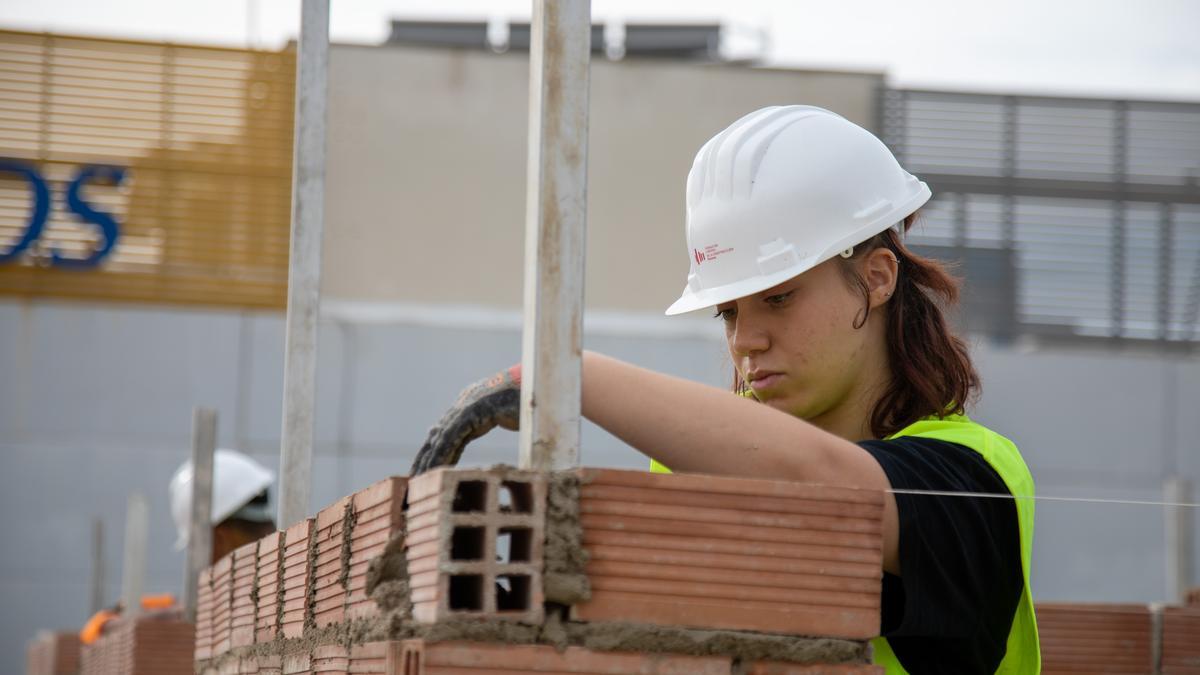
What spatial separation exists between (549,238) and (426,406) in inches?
581

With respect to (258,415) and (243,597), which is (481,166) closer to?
(258,415)

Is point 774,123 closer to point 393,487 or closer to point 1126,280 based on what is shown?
point 393,487

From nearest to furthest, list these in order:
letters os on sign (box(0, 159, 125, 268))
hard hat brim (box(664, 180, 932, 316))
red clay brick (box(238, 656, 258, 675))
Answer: hard hat brim (box(664, 180, 932, 316)) → red clay brick (box(238, 656, 258, 675)) → letters os on sign (box(0, 159, 125, 268))

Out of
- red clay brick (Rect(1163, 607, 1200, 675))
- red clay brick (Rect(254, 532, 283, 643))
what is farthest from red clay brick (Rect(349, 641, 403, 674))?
red clay brick (Rect(1163, 607, 1200, 675))

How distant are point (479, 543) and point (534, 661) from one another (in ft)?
0.48

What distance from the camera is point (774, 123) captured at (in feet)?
8.09

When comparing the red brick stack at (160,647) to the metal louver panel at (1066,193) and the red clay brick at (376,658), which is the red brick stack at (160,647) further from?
the metal louver panel at (1066,193)

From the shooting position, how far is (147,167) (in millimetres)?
17125

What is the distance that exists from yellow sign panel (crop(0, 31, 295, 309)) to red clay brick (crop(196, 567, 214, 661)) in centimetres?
1281

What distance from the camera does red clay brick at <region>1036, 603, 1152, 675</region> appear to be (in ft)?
13.5

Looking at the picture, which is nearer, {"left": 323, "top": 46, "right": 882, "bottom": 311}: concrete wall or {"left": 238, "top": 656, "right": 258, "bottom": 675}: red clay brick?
{"left": 238, "top": 656, "right": 258, "bottom": 675}: red clay brick

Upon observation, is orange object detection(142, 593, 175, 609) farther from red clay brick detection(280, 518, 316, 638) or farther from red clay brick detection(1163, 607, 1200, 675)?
red clay brick detection(280, 518, 316, 638)

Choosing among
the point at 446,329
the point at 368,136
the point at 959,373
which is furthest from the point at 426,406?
the point at 959,373

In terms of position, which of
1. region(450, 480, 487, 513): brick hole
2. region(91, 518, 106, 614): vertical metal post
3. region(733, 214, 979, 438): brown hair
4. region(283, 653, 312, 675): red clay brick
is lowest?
region(91, 518, 106, 614): vertical metal post
